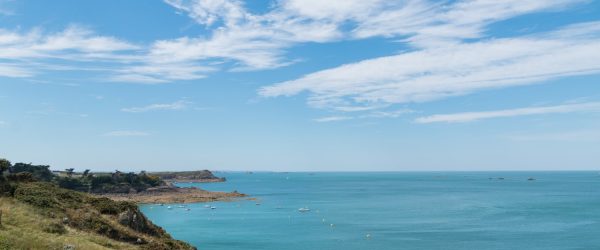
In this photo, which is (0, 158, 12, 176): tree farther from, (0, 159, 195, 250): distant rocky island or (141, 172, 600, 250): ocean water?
(141, 172, 600, 250): ocean water

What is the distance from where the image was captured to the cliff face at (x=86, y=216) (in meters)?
30.8

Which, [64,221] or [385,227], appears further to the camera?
[385,227]

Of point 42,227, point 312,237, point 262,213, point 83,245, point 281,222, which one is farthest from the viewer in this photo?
point 262,213

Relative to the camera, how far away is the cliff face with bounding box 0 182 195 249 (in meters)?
30.8

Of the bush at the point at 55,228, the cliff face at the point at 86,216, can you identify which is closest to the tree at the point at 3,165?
the cliff face at the point at 86,216

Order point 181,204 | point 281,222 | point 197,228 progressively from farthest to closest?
point 181,204, point 281,222, point 197,228

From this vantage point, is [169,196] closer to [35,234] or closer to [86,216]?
[86,216]

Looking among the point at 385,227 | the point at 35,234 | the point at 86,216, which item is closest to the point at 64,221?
the point at 86,216

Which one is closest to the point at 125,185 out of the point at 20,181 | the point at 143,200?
the point at 143,200

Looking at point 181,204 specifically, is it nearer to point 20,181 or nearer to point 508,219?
point 508,219

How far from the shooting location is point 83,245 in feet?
86.0

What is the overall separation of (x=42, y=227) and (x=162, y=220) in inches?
3035

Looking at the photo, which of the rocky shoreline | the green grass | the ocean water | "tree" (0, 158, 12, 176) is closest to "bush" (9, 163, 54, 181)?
the rocky shoreline

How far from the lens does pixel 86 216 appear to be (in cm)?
3281
